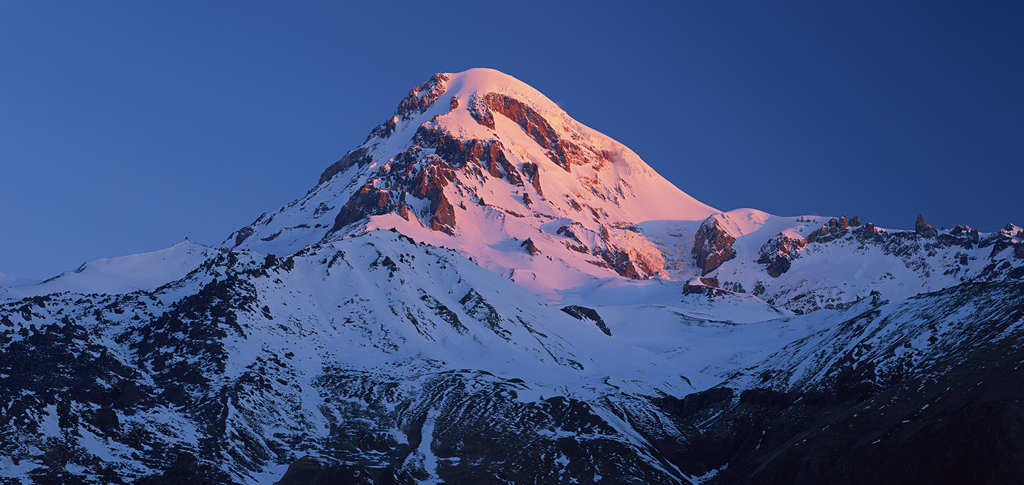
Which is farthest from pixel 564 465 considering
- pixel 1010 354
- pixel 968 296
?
pixel 968 296

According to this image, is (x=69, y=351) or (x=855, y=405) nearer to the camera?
(x=855, y=405)

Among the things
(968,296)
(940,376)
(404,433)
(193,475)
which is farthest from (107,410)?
(968,296)

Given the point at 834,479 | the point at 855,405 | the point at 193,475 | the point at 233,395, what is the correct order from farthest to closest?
the point at 233,395
the point at 855,405
the point at 193,475
the point at 834,479

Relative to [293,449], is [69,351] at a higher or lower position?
higher

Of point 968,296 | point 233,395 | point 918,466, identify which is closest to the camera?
point 918,466

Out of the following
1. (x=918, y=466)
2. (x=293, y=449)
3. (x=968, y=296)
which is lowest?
(x=918, y=466)

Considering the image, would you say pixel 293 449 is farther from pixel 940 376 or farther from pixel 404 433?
pixel 940 376

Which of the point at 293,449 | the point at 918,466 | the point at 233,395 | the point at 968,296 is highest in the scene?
the point at 968,296

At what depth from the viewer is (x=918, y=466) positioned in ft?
436

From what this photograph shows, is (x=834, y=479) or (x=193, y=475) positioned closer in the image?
(x=834, y=479)

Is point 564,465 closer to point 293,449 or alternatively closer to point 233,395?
point 293,449

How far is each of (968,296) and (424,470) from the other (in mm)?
116186

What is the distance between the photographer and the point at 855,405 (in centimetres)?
16662

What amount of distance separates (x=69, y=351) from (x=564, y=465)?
98.7 meters
